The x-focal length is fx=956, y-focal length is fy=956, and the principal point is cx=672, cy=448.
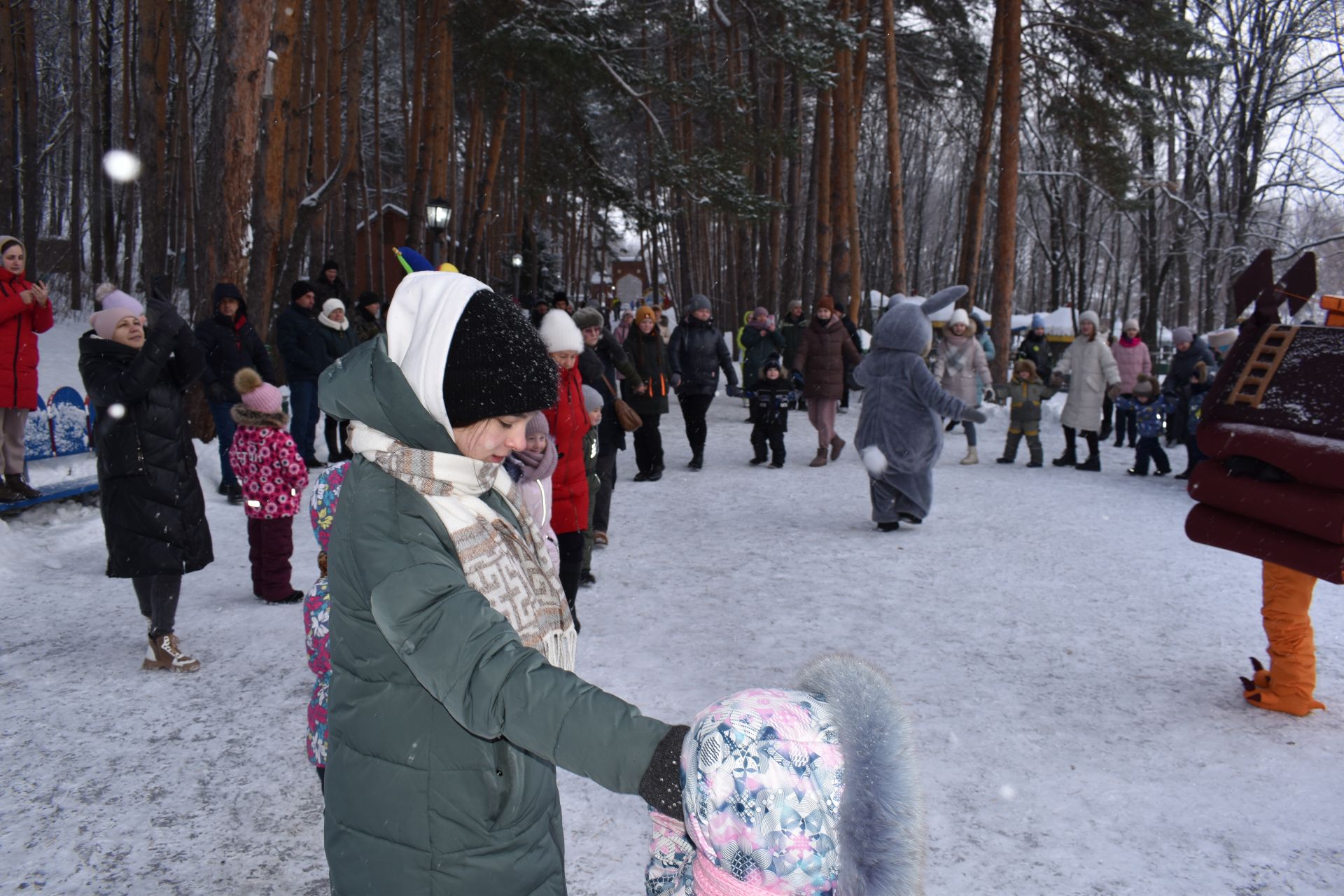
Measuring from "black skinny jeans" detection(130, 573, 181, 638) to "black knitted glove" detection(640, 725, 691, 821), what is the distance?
4040 mm

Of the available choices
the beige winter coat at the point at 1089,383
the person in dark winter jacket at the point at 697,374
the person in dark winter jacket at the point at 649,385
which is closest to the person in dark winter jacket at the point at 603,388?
the person in dark winter jacket at the point at 649,385

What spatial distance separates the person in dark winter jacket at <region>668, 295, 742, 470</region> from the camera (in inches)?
433

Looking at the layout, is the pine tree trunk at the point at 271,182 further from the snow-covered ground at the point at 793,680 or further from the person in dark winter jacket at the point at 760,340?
the person in dark winter jacket at the point at 760,340

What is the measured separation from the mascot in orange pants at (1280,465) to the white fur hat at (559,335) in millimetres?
3083

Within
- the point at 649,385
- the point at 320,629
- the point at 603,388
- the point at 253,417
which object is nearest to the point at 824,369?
the point at 649,385

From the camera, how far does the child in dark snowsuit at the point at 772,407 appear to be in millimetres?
10906

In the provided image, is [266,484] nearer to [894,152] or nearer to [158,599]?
[158,599]

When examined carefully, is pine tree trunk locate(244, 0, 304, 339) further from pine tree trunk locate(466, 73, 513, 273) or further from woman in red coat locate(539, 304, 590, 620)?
pine tree trunk locate(466, 73, 513, 273)

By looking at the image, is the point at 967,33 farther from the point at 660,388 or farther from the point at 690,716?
the point at 690,716

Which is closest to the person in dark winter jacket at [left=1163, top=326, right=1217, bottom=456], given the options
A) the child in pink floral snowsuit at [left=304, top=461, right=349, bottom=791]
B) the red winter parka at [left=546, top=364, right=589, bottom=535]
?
the red winter parka at [left=546, top=364, right=589, bottom=535]

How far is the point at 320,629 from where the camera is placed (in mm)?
2611

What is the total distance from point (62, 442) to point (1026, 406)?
10079mm

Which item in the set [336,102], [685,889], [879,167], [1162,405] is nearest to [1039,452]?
[1162,405]

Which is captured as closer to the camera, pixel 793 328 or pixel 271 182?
pixel 271 182
